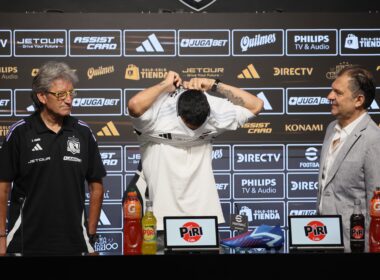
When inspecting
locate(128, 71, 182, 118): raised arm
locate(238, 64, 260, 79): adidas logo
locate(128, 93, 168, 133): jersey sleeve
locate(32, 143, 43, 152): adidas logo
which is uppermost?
locate(238, 64, 260, 79): adidas logo

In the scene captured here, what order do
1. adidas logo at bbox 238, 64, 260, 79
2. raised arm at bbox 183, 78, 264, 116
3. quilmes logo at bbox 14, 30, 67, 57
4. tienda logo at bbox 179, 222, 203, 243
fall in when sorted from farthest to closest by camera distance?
1. adidas logo at bbox 238, 64, 260, 79
2. quilmes logo at bbox 14, 30, 67, 57
3. raised arm at bbox 183, 78, 264, 116
4. tienda logo at bbox 179, 222, 203, 243

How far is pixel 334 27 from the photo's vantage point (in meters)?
5.64

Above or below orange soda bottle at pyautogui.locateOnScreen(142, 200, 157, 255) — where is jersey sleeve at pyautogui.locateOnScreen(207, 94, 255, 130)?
above

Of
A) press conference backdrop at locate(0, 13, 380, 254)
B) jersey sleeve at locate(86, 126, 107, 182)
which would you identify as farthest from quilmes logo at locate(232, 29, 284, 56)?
jersey sleeve at locate(86, 126, 107, 182)

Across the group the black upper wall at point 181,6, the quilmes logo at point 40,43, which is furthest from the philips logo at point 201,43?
the quilmes logo at point 40,43

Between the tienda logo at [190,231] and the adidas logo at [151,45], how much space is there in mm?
3233

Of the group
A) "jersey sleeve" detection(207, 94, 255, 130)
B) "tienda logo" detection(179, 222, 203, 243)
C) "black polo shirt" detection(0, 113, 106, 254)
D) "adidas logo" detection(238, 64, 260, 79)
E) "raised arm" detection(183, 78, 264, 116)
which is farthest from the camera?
"adidas logo" detection(238, 64, 260, 79)

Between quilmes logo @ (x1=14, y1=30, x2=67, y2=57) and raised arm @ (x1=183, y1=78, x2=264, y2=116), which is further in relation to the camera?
quilmes logo @ (x1=14, y1=30, x2=67, y2=57)

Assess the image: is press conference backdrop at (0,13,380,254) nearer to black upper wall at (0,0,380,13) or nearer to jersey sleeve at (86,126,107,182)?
black upper wall at (0,0,380,13)

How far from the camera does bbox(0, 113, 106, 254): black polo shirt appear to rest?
3070 millimetres

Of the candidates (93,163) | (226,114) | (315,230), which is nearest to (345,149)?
(226,114)

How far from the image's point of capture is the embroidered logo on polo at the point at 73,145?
10.3 feet

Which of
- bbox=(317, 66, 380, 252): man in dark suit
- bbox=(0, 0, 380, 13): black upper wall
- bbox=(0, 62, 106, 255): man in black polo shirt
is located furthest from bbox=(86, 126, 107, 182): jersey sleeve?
bbox=(0, 0, 380, 13): black upper wall

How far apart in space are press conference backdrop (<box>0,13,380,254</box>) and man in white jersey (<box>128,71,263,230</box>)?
2.35 metres
